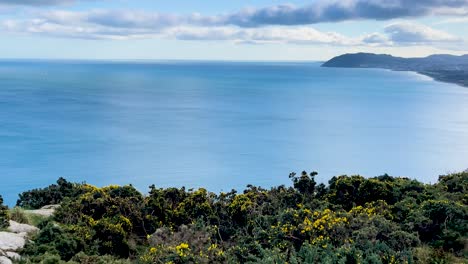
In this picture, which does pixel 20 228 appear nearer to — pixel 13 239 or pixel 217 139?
pixel 13 239

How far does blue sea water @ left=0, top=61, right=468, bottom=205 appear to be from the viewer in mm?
45781

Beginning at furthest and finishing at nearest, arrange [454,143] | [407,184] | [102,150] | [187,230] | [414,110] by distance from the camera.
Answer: [414,110], [454,143], [102,150], [407,184], [187,230]

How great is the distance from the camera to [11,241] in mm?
10664

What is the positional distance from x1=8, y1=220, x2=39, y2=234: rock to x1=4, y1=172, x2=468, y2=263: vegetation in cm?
29

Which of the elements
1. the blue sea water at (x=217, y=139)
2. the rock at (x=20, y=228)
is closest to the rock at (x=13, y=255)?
the rock at (x=20, y=228)

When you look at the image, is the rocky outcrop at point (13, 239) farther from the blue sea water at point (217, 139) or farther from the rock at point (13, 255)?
the blue sea water at point (217, 139)

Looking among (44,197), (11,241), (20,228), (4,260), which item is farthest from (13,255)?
(44,197)

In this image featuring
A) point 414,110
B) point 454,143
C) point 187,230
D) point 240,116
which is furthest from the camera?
point 414,110

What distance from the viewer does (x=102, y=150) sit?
5353 cm

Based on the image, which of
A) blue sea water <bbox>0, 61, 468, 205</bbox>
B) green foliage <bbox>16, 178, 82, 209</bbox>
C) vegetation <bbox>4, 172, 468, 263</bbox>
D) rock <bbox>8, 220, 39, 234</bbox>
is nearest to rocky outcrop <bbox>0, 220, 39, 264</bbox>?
rock <bbox>8, 220, 39, 234</bbox>

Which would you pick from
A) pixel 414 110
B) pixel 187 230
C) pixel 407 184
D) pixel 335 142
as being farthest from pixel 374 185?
pixel 414 110

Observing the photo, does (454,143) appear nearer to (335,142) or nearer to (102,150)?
(335,142)

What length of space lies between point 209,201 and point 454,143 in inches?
2085

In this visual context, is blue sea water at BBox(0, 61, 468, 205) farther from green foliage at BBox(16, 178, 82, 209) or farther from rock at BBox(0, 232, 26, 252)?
rock at BBox(0, 232, 26, 252)
